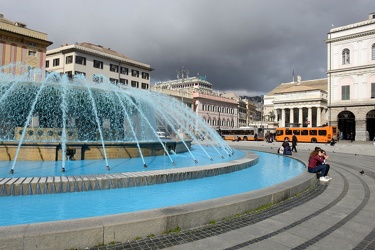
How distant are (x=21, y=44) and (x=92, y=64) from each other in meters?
14.5

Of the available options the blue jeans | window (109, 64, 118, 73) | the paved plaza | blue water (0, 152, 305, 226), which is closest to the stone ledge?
blue water (0, 152, 305, 226)

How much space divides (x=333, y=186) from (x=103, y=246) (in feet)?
24.5

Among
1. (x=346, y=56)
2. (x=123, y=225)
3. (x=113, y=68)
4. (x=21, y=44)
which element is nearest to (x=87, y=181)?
(x=123, y=225)

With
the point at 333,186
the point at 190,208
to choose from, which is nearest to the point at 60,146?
the point at 190,208

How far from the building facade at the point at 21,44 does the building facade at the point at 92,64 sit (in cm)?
612

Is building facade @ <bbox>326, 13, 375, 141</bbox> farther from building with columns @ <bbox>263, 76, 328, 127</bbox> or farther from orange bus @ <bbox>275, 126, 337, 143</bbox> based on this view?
building with columns @ <bbox>263, 76, 328, 127</bbox>

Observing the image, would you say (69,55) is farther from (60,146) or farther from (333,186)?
(333,186)

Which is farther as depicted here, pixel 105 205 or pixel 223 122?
pixel 223 122

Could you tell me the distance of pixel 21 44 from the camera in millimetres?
40812

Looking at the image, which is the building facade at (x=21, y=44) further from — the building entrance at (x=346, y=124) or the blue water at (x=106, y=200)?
the building entrance at (x=346, y=124)

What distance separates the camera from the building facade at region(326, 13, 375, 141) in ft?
162

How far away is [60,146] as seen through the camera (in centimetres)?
1108

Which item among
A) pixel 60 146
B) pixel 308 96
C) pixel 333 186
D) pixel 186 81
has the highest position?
pixel 186 81

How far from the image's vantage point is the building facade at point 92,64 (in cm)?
5150
